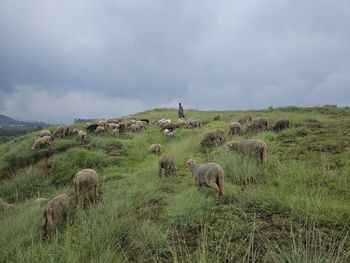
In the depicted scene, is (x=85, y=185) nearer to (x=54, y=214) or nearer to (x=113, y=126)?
(x=54, y=214)

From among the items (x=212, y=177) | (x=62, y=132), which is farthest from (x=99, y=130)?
(x=212, y=177)

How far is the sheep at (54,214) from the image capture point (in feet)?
22.2

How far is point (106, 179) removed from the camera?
1242 cm

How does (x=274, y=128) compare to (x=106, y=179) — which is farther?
(x=274, y=128)

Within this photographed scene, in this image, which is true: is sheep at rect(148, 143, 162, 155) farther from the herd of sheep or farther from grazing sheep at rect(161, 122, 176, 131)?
grazing sheep at rect(161, 122, 176, 131)

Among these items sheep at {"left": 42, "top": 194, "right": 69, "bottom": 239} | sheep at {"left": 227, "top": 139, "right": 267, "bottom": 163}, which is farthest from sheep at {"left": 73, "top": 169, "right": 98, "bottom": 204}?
sheep at {"left": 227, "top": 139, "right": 267, "bottom": 163}

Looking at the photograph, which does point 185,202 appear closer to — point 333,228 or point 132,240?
point 132,240

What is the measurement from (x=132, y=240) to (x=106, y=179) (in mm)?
6776

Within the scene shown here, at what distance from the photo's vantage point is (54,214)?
7184mm

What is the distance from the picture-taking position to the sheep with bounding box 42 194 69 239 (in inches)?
266

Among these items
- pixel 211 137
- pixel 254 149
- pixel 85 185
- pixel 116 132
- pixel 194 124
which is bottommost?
pixel 85 185

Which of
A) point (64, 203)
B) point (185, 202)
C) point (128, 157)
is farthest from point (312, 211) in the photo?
point (128, 157)

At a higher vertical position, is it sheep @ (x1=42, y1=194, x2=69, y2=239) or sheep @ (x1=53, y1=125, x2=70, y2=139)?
sheep @ (x1=53, y1=125, x2=70, y2=139)

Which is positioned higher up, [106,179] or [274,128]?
[274,128]
